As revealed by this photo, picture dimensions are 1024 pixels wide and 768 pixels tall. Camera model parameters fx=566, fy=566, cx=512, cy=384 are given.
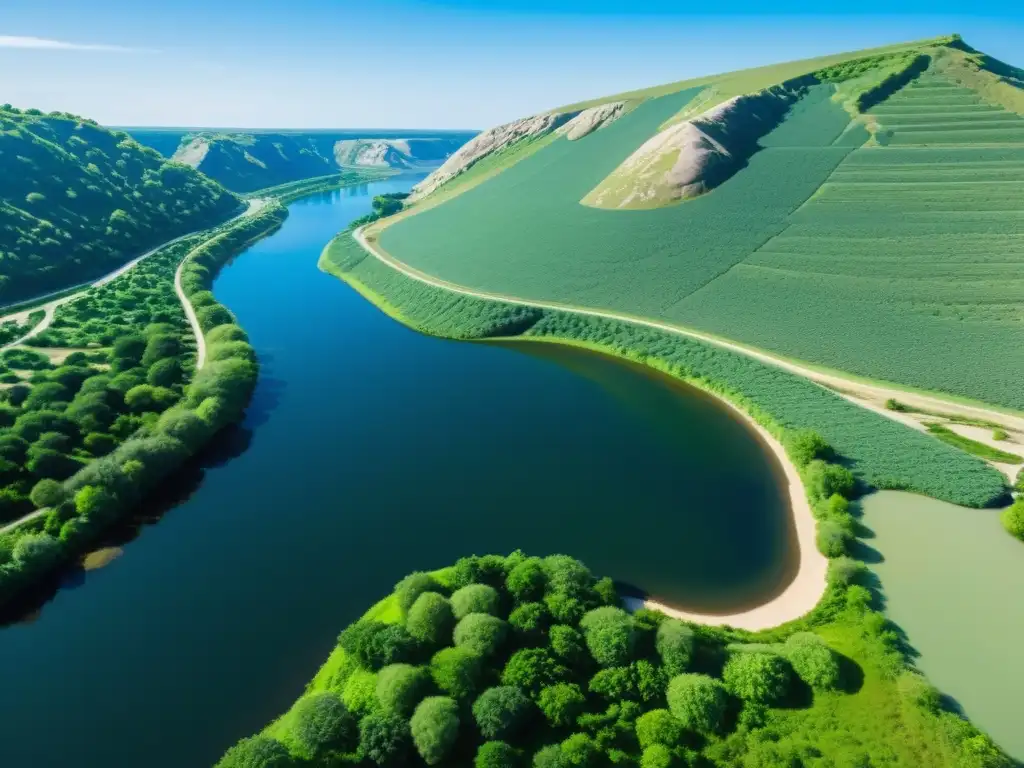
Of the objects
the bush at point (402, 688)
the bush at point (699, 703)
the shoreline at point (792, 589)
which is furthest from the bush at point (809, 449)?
the bush at point (402, 688)

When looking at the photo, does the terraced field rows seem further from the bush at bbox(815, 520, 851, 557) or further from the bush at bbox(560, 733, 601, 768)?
the bush at bbox(560, 733, 601, 768)

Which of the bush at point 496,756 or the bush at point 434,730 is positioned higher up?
the bush at point 434,730

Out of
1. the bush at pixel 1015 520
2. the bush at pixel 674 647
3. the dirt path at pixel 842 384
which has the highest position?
the bush at pixel 674 647

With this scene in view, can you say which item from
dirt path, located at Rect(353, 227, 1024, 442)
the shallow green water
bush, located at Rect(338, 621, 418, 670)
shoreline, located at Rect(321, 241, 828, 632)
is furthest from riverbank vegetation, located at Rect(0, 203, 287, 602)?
the shallow green water

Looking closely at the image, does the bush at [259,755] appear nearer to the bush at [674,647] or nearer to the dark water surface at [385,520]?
the dark water surface at [385,520]

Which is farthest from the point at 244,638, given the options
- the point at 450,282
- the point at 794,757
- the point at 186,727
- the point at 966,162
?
the point at 966,162

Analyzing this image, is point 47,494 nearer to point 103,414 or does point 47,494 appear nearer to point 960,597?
point 103,414
